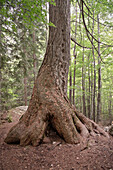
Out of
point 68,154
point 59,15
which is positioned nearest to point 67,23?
point 59,15

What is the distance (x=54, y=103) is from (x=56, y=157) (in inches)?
52.4

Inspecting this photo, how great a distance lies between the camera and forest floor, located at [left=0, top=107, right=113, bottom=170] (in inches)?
82.5

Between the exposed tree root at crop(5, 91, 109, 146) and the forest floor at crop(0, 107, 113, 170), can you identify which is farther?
the exposed tree root at crop(5, 91, 109, 146)

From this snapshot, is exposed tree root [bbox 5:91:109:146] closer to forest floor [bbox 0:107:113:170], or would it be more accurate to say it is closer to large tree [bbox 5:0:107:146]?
large tree [bbox 5:0:107:146]

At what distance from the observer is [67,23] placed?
3775 mm

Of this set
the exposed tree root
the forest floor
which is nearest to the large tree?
the exposed tree root

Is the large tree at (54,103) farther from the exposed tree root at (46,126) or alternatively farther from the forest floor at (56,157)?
the forest floor at (56,157)

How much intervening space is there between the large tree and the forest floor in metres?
0.21

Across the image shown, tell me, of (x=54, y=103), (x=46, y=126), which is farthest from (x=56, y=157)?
(x=54, y=103)

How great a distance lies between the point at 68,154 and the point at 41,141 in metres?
0.77

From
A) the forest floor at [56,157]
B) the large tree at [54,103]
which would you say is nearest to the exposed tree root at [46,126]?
the large tree at [54,103]

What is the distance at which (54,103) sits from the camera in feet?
10.3

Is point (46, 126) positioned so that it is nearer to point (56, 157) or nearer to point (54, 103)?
point (54, 103)

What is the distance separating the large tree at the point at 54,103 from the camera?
289 cm
